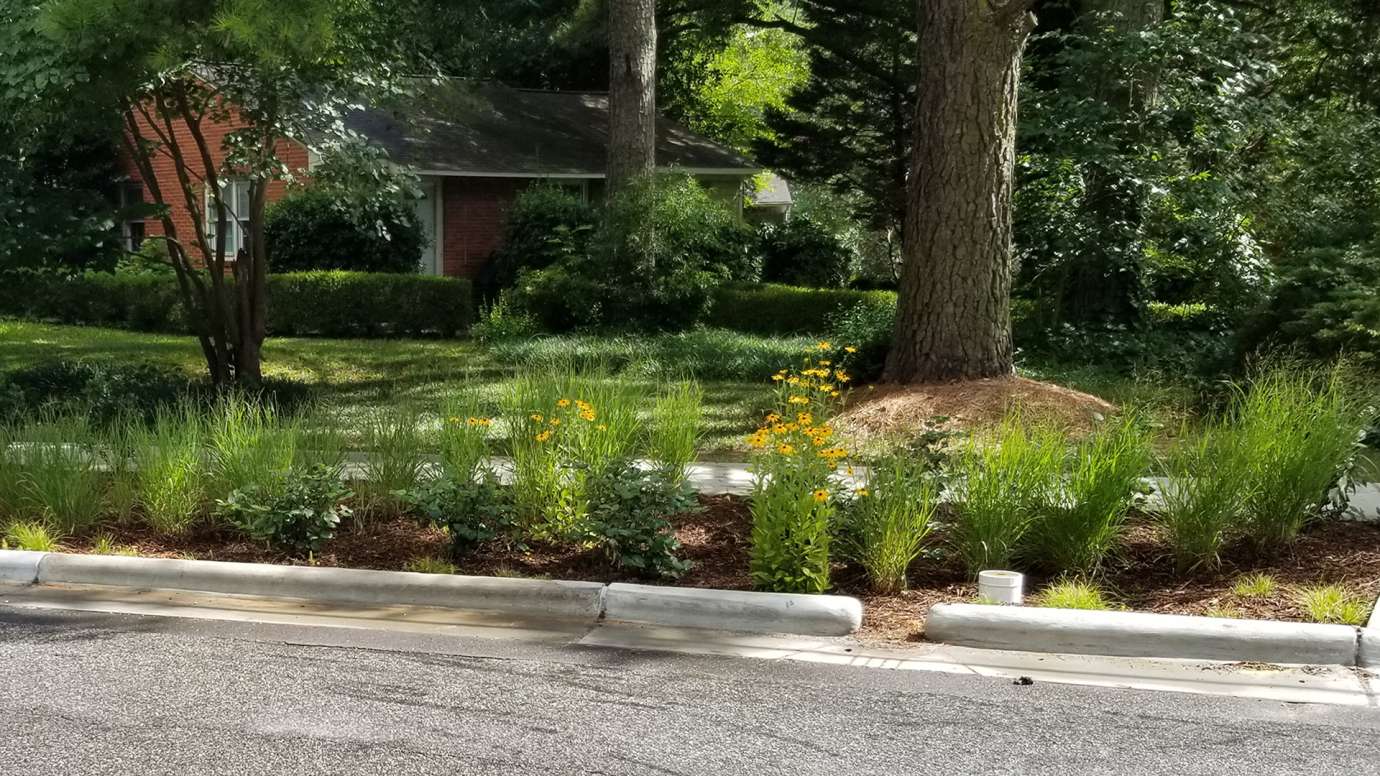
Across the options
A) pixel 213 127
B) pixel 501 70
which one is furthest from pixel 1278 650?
pixel 501 70

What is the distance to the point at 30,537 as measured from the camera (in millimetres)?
7652

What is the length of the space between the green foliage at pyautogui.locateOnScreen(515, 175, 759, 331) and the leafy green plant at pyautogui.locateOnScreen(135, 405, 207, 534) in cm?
1237

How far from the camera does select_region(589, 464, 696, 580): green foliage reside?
6895mm

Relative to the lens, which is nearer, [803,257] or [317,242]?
[317,242]

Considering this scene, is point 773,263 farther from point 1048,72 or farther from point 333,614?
point 333,614

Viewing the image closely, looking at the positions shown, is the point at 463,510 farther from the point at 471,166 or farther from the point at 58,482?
the point at 471,166

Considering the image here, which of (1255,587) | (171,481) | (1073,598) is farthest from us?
(171,481)

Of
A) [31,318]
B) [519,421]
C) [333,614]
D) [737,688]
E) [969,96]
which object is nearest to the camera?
[737,688]

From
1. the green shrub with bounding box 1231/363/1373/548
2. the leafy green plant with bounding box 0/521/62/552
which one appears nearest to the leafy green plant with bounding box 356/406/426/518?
the leafy green plant with bounding box 0/521/62/552

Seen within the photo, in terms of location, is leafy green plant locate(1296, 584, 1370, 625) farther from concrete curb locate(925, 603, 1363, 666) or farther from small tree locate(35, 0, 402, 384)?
small tree locate(35, 0, 402, 384)

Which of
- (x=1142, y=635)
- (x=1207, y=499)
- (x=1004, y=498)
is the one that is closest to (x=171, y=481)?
(x=1004, y=498)

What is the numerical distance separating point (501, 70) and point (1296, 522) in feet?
96.9

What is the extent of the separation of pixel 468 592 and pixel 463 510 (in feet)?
2.19

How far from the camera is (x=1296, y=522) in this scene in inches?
273
